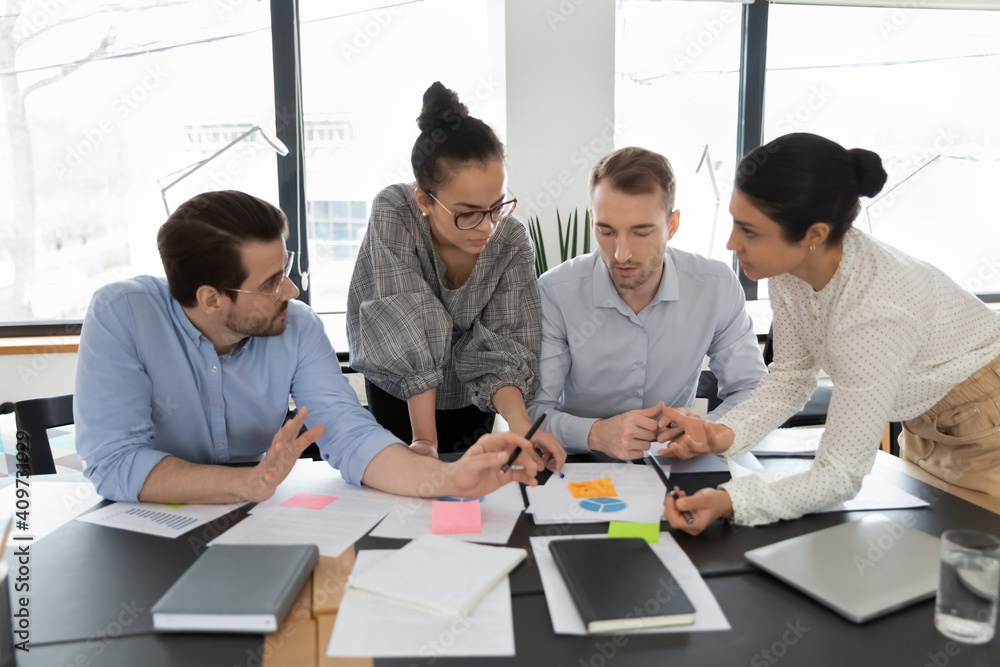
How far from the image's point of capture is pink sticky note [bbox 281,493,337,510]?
1376 mm

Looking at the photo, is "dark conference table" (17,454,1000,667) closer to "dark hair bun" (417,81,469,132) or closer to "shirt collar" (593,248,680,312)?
"shirt collar" (593,248,680,312)

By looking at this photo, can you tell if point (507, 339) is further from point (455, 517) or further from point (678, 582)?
point (678, 582)

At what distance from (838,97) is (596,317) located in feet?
9.82

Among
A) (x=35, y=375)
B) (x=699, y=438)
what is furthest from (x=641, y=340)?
(x=35, y=375)

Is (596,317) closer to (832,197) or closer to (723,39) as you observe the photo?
(832,197)

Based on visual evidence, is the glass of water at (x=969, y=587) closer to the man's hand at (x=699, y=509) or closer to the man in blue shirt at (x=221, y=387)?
the man's hand at (x=699, y=509)

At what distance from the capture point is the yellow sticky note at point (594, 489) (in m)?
1.41

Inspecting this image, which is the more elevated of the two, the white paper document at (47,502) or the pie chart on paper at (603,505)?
the pie chart on paper at (603,505)

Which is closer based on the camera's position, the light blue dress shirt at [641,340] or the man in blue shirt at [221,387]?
the man in blue shirt at [221,387]

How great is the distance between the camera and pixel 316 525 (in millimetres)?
1280

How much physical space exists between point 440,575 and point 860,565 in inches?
25.2

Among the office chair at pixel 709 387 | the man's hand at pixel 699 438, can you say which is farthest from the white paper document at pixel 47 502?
the office chair at pixel 709 387

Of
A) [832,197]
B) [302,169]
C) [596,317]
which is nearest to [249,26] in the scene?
[302,169]

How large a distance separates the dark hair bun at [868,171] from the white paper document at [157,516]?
54.3 inches
